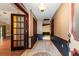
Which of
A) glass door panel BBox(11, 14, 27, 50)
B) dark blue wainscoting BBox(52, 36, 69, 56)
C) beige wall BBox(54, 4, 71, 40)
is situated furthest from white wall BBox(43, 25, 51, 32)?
Result: glass door panel BBox(11, 14, 27, 50)

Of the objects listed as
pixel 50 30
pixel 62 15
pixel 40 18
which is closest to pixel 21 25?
pixel 40 18

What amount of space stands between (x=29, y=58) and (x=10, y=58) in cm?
23

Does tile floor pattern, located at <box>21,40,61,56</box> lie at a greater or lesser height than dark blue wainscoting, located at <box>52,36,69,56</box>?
lesser

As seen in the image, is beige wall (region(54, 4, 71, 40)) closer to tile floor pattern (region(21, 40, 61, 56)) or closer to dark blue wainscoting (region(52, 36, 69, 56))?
dark blue wainscoting (region(52, 36, 69, 56))

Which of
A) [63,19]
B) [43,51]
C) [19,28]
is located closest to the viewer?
[63,19]

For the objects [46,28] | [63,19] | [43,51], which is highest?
[63,19]

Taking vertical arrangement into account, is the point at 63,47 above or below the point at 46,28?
below

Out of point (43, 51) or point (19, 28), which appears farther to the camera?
point (19, 28)

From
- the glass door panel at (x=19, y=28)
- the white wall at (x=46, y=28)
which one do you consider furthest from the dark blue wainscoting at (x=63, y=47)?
the glass door panel at (x=19, y=28)

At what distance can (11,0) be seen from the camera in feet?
5.37

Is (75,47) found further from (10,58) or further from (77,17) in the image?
(10,58)

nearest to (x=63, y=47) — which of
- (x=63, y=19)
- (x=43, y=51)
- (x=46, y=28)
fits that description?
(x=43, y=51)

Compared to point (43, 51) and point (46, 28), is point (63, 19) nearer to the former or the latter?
point (46, 28)

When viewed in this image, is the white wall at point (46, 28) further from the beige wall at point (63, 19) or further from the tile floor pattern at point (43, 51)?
the tile floor pattern at point (43, 51)
